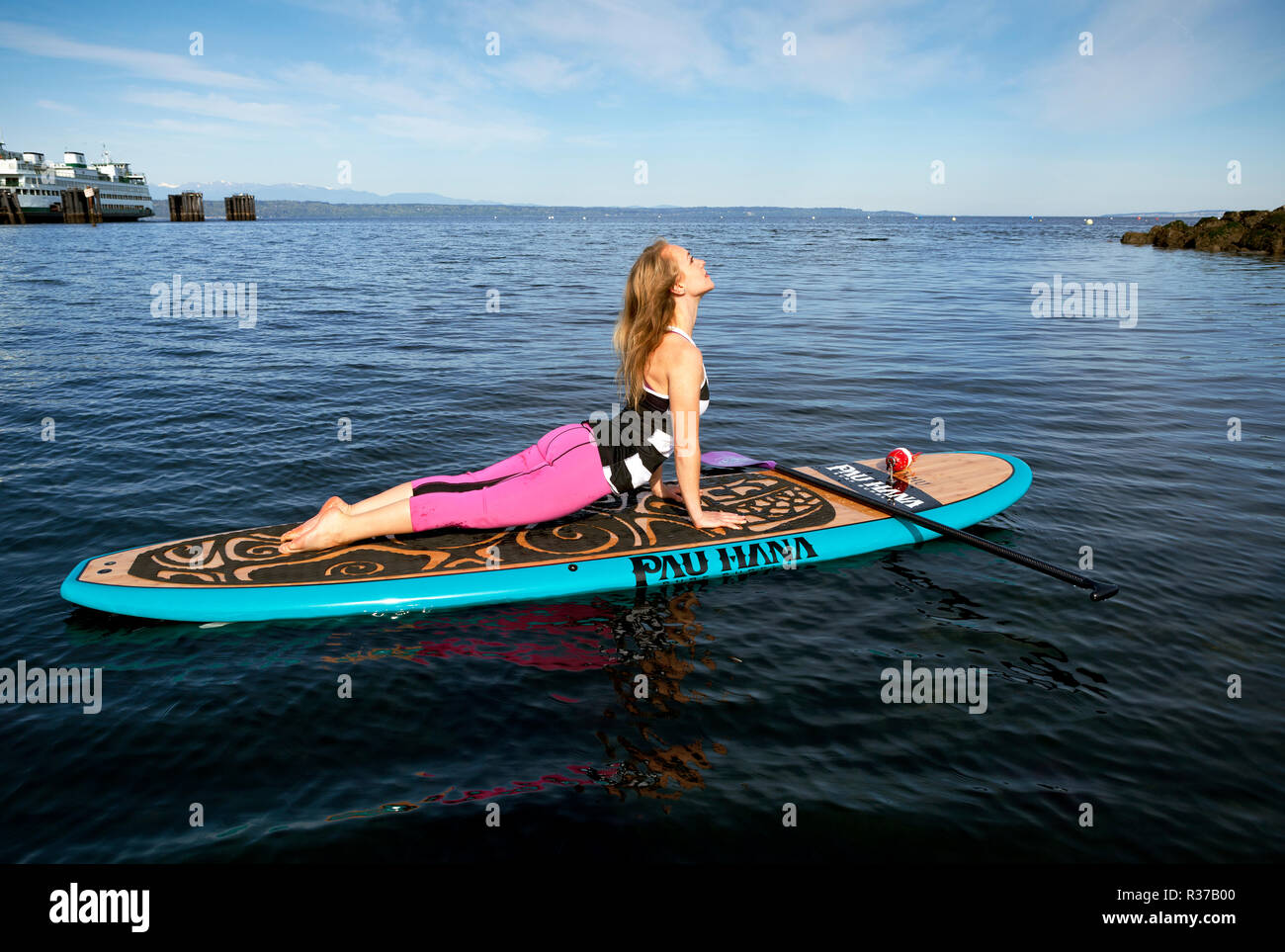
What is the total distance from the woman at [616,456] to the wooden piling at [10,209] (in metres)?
103

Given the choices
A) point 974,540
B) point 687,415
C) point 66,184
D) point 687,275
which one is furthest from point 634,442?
point 66,184

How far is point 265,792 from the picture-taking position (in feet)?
15.0

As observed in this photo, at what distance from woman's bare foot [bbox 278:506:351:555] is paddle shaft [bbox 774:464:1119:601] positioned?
192 inches

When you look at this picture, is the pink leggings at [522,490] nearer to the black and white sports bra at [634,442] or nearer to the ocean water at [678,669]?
the black and white sports bra at [634,442]

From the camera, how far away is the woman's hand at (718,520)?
7.14 meters

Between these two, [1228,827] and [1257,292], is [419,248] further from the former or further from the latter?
[1228,827]

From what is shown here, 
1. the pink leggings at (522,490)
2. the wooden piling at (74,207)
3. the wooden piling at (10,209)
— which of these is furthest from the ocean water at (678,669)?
the wooden piling at (74,207)

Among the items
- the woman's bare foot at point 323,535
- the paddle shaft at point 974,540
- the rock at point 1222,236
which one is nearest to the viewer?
the paddle shaft at point 974,540

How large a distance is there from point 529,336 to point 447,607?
1513 cm

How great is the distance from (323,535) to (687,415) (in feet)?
Result: 11.1

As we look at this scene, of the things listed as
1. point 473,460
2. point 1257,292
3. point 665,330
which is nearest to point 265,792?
point 665,330

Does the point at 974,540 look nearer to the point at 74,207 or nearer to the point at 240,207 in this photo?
the point at 74,207

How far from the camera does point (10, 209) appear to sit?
8200cm

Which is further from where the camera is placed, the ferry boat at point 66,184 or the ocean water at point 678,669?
the ferry boat at point 66,184
